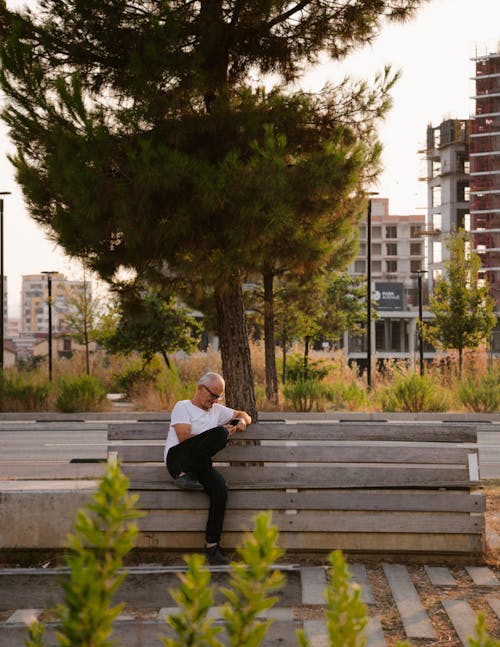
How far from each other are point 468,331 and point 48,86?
24069 mm

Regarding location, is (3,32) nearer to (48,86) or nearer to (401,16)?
(48,86)

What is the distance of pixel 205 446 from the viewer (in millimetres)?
6309

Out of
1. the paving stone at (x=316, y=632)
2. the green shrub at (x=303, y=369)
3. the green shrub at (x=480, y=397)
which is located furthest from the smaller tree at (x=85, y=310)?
the paving stone at (x=316, y=632)

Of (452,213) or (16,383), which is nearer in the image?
(16,383)

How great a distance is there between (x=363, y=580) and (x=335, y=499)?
2.17 ft

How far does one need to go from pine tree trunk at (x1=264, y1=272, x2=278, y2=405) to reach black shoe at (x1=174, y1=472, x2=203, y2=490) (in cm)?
1594

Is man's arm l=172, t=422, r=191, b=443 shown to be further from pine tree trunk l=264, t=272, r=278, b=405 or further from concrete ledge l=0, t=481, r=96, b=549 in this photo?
pine tree trunk l=264, t=272, r=278, b=405

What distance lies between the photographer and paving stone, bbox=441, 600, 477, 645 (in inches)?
193

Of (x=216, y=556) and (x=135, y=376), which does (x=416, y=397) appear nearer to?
(x=135, y=376)

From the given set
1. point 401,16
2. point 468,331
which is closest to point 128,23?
point 401,16

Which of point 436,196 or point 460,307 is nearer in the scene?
point 460,307

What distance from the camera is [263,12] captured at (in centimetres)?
839

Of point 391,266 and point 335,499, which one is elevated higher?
point 391,266

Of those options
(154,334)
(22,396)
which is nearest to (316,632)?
(22,396)
